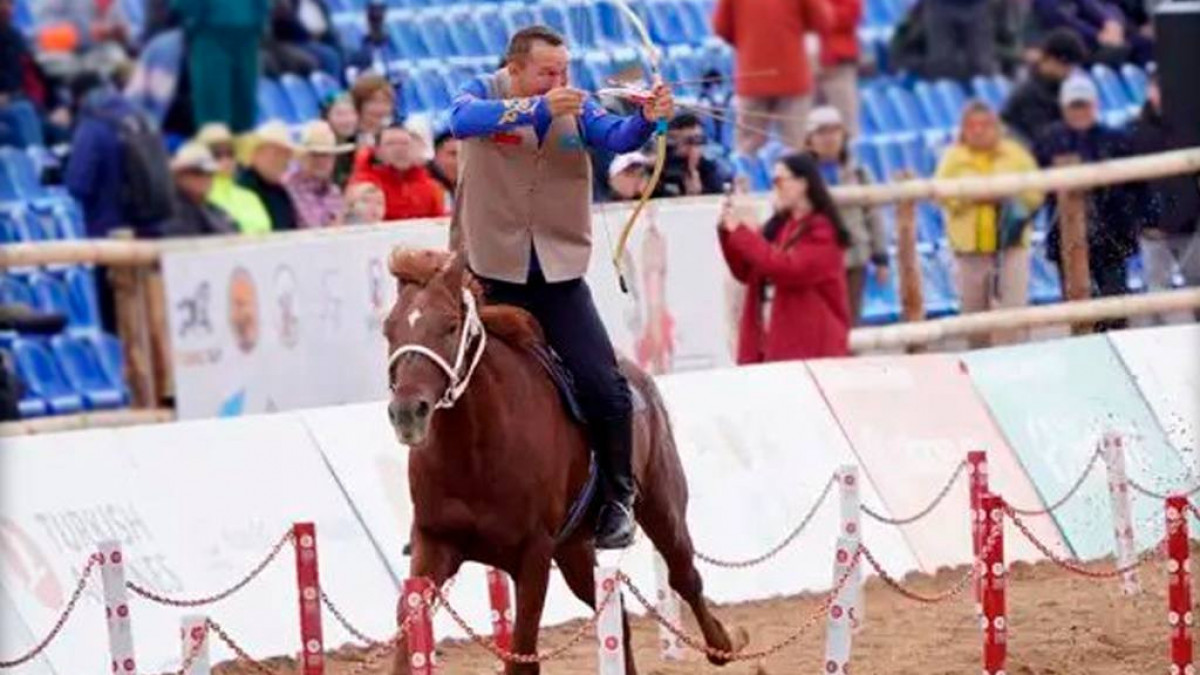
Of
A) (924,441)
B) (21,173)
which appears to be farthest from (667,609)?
(21,173)

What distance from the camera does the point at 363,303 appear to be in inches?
692

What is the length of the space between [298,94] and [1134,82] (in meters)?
7.08

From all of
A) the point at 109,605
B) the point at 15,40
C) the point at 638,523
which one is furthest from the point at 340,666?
the point at 15,40

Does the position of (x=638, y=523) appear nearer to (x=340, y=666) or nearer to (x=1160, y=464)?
(x=340, y=666)

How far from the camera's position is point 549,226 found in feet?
43.9

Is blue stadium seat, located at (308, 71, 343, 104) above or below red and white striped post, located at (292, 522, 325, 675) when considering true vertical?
above

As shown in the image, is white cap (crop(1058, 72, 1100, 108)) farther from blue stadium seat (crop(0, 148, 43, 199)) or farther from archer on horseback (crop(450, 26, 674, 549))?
archer on horseback (crop(450, 26, 674, 549))

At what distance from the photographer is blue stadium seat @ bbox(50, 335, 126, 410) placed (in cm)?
1903

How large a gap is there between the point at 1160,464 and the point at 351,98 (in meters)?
4.45

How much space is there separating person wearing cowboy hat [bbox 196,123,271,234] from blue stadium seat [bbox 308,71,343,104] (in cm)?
122

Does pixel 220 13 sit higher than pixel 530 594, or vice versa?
pixel 220 13

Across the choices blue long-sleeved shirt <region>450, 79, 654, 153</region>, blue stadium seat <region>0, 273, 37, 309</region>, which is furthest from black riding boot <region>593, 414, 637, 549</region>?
blue stadium seat <region>0, 273, 37, 309</region>

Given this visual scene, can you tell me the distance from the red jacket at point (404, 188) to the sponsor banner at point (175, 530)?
1.83m

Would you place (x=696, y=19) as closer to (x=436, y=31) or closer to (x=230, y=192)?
(x=436, y=31)
